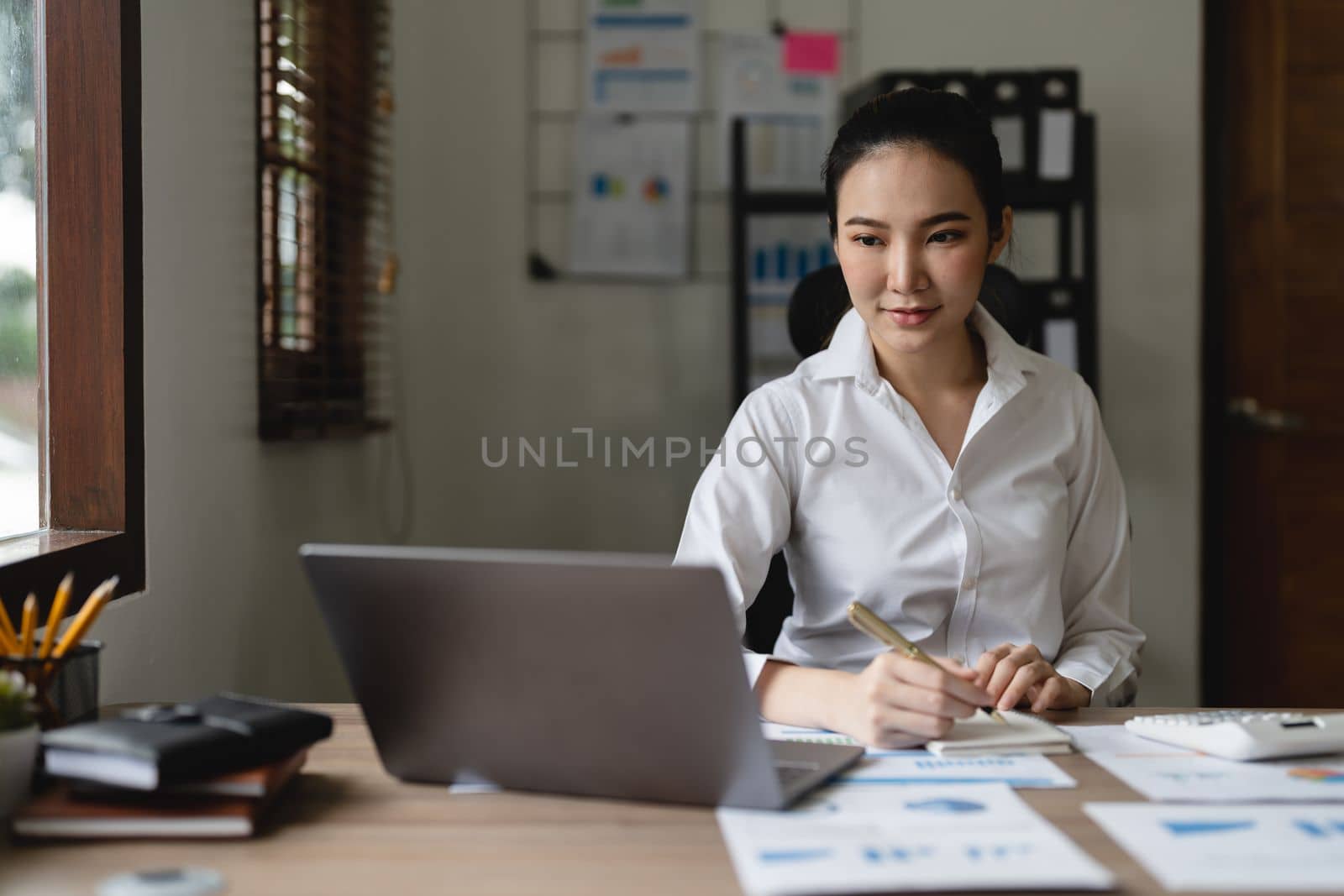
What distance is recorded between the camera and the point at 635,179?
294cm

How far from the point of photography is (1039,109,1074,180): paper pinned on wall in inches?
105

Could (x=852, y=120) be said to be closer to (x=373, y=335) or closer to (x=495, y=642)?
(x=495, y=642)

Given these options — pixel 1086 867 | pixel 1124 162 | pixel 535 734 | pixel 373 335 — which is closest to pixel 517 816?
pixel 535 734

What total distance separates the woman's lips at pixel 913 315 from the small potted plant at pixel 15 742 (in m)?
0.97

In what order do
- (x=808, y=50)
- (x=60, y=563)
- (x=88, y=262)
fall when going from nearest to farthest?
1. (x=60, y=563)
2. (x=88, y=262)
3. (x=808, y=50)

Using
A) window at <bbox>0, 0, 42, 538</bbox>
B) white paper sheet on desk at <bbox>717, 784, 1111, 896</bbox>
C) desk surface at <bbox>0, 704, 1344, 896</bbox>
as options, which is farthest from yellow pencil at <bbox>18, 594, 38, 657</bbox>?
white paper sheet on desk at <bbox>717, 784, 1111, 896</bbox>

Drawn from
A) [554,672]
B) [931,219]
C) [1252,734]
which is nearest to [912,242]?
[931,219]

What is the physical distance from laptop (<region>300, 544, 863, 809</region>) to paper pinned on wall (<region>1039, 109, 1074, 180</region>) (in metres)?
2.04

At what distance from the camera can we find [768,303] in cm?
289

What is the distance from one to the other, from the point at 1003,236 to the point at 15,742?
3.97ft

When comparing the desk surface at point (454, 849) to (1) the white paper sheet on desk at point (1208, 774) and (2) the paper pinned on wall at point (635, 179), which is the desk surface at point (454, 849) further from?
(2) the paper pinned on wall at point (635, 179)

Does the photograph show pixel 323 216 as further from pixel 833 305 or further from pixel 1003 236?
pixel 1003 236

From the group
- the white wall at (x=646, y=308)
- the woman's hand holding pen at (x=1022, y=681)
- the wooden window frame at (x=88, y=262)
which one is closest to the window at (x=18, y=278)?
the wooden window frame at (x=88, y=262)

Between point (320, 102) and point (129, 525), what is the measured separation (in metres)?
1.07
